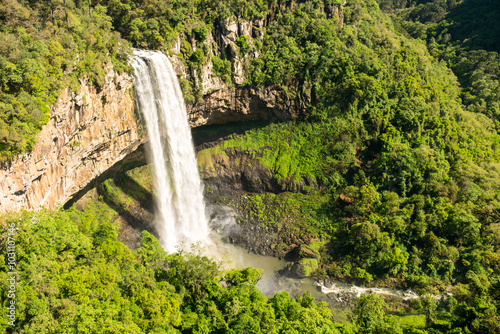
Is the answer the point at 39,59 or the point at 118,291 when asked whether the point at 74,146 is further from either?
the point at 118,291

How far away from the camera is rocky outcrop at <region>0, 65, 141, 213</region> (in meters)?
18.1

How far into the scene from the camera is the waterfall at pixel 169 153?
2870 cm

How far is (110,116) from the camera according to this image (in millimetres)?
25859

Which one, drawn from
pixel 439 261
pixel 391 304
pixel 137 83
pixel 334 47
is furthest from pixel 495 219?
pixel 137 83

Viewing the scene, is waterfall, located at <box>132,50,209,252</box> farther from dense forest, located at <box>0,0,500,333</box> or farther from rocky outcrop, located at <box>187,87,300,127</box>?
rocky outcrop, located at <box>187,87,300,127</box>

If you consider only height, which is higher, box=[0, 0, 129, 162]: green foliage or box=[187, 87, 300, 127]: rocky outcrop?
box=[0, 0, 129, 162]: green foliage

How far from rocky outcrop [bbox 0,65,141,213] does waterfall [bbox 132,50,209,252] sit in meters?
1.46

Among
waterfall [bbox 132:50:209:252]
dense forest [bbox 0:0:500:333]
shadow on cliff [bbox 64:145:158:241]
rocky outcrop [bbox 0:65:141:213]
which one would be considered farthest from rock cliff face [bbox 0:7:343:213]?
shadow on cliff [bbox 64:145:158:241]

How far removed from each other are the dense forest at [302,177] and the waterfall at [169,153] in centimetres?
238

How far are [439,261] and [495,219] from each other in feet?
22.8

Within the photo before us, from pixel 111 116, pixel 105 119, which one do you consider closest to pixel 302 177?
pixel 111 116

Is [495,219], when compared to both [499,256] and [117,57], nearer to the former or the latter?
[499,256]

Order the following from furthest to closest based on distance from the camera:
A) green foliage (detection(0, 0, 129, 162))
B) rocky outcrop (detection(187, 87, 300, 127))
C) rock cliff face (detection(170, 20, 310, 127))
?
rocky outcrop (detection(187, 87, 300, 127)) < rock cliff face (detection(170, 20, 310, 127)) < green foliage (detection(0, 0, 129, 162))

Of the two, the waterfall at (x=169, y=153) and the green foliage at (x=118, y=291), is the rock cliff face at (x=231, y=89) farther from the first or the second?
the green foliage at (x=118, y=291)
